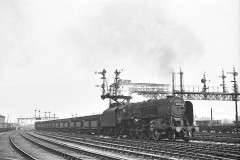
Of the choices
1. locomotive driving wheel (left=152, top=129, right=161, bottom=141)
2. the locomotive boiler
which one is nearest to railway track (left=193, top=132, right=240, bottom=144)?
the locomotive boiler

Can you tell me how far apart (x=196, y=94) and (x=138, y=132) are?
3218 cm

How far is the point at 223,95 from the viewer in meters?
54.7

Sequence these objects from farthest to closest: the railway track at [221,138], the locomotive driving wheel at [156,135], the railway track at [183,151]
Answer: the locomotive driving wheel at [156,135], the railway track at [221,138], the railway track at [183,151]

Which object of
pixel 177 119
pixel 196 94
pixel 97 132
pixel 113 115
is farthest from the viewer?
pixel 196 94

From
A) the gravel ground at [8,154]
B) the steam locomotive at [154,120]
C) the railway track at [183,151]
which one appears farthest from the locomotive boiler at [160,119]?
the gravel ground at [8,154]

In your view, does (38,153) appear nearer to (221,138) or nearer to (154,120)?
(154,120)

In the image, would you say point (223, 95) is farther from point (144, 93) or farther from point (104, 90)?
point (104, 90)

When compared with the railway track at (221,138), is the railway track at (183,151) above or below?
above

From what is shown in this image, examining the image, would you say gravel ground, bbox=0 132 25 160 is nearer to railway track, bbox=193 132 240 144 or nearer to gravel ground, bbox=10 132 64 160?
gravel ground, bbox=10 132 64 160

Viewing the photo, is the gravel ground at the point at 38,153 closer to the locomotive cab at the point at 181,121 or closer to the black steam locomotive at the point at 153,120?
the black steam locomotive at the point at 153,120

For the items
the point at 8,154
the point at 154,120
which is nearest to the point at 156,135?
the point at 154,120

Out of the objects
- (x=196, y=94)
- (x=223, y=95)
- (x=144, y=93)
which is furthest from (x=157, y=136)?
(x=223, y=95)

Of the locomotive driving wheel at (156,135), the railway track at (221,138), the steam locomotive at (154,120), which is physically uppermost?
the steam locomotive at (154,120)

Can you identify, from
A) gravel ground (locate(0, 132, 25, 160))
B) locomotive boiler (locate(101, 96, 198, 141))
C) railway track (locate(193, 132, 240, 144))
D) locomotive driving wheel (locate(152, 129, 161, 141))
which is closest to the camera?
gravel ground (locate(0, 132, 25, 160))
